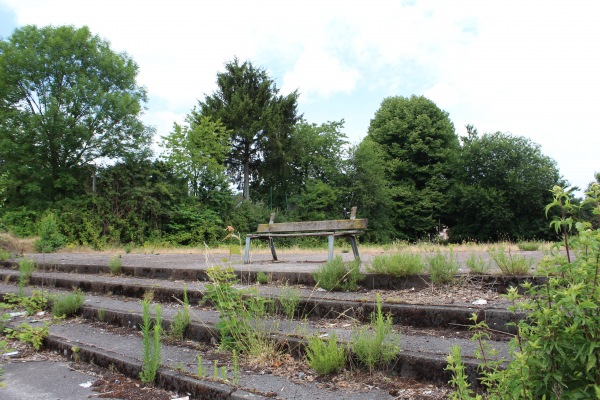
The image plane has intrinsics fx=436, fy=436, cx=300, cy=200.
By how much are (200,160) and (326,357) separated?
79.4 feet

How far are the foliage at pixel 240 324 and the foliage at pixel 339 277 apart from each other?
44.6 inches

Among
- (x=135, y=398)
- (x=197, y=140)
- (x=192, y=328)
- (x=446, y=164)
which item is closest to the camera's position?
(x=135, y=398)

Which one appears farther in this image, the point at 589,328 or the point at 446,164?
the point at 446,164

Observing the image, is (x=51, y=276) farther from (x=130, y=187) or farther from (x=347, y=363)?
(x=130, y=187)

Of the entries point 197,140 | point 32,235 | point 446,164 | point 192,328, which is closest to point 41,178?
point 32,235

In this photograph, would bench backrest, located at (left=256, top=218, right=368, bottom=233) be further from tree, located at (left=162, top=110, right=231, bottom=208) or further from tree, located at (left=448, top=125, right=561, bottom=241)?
tree, located at (left=448, top=125, right=561, bottom=241)

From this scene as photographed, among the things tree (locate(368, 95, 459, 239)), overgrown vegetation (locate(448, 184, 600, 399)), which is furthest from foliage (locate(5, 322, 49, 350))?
tree (locate(368, 95, 459, 239))

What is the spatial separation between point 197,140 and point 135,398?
2499 cm

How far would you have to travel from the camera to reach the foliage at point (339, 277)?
4726 mm

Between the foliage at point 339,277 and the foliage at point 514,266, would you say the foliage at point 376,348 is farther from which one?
the foliage at point 514,266

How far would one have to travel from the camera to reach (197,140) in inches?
1059

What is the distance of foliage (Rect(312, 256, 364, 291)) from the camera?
4726 millimetres

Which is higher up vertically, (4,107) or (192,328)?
(4,107)

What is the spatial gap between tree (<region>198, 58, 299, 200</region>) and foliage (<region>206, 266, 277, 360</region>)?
26339 mm
